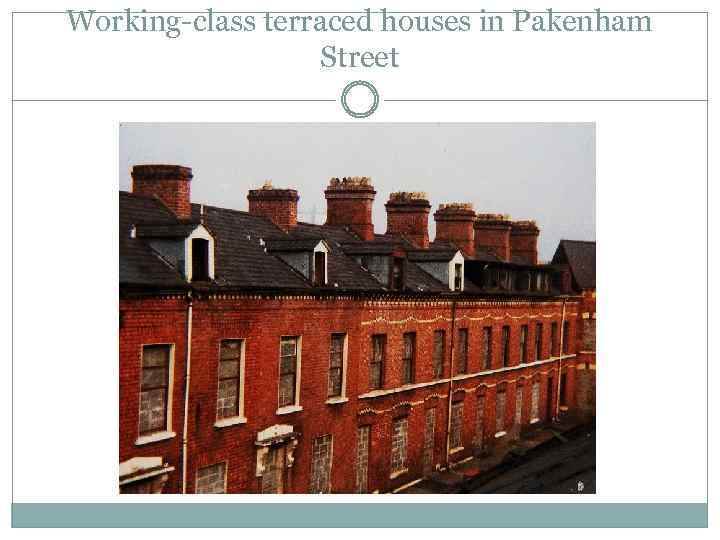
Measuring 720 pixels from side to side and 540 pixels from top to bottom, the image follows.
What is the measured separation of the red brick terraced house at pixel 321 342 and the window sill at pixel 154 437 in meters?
0.02

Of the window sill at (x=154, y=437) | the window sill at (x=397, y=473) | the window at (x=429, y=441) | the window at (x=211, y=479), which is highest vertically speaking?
the window sill at (x=154, y=437)

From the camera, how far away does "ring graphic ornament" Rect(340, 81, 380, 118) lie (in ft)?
47.6

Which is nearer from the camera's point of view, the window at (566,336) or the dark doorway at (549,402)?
the window at (566,336)

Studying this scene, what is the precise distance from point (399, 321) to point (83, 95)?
1074cm

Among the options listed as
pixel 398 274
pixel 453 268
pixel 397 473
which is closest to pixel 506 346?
pixel 453 268

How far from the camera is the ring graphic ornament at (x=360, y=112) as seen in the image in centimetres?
1451

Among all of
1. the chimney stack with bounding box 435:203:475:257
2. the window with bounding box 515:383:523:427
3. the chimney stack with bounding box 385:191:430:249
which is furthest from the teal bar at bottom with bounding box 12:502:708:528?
the chimney stack with bounding box 435:203:475:257

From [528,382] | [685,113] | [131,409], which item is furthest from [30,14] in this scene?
[528,382]

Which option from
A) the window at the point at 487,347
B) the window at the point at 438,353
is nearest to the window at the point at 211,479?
the window at the point at 438,353

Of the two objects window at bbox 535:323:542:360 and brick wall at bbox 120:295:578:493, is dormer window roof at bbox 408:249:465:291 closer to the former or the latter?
brick wall at bbox 120:295:578:493

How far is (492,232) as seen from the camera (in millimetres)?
30953

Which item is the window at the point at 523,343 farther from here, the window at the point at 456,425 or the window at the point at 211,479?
the window at the point at 211,479

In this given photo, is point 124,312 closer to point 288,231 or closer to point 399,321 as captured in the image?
point 288,231

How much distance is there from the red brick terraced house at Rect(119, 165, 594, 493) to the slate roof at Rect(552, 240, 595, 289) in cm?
99
